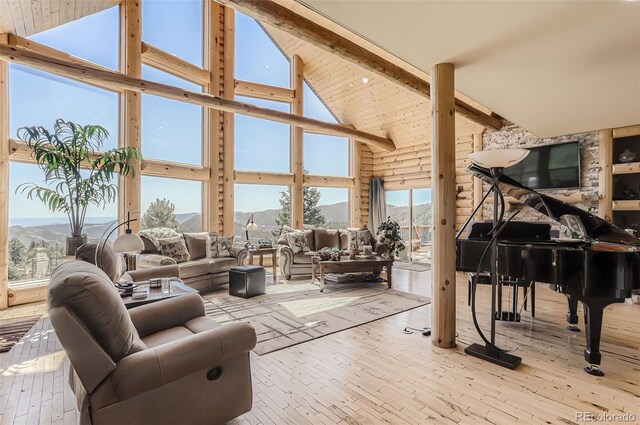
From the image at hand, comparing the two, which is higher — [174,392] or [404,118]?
[404,118]

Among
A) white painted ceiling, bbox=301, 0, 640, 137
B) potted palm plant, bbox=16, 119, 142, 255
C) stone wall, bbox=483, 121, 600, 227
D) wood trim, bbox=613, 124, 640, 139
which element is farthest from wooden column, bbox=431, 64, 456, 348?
potted palm plant, bbox=16, 119, 142, 255

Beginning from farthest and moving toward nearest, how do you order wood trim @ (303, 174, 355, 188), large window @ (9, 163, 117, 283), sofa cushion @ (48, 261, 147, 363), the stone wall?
1. wood trim @ (303, 174, 355, 188)
2. the stone wall
3. large window @ (9, 163, 117, 283)
4. sofa cushion @ (48, 261, 147, 363)

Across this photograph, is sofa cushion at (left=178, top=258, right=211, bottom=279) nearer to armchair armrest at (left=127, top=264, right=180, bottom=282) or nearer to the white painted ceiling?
armchair armrest at (left=127, top=264, right=180, bottom=282)

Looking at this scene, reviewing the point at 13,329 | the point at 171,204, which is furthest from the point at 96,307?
the point at 171,204

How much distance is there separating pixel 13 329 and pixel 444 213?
4.95m

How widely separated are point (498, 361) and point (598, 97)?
3553 millimetres

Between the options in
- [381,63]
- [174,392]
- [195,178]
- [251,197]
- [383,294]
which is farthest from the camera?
[251,197]

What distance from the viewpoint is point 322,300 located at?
4715 millimetres

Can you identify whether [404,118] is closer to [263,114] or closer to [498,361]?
[263,114]

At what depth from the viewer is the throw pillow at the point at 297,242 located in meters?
6.23

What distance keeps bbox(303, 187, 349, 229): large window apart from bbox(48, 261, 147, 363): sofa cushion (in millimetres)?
7015

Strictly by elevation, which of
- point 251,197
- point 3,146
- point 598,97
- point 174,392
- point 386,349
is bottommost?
point 386,349

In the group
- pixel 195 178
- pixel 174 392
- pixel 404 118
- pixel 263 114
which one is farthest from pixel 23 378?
pixel 404 118

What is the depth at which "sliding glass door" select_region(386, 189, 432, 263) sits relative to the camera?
8.70 metres
